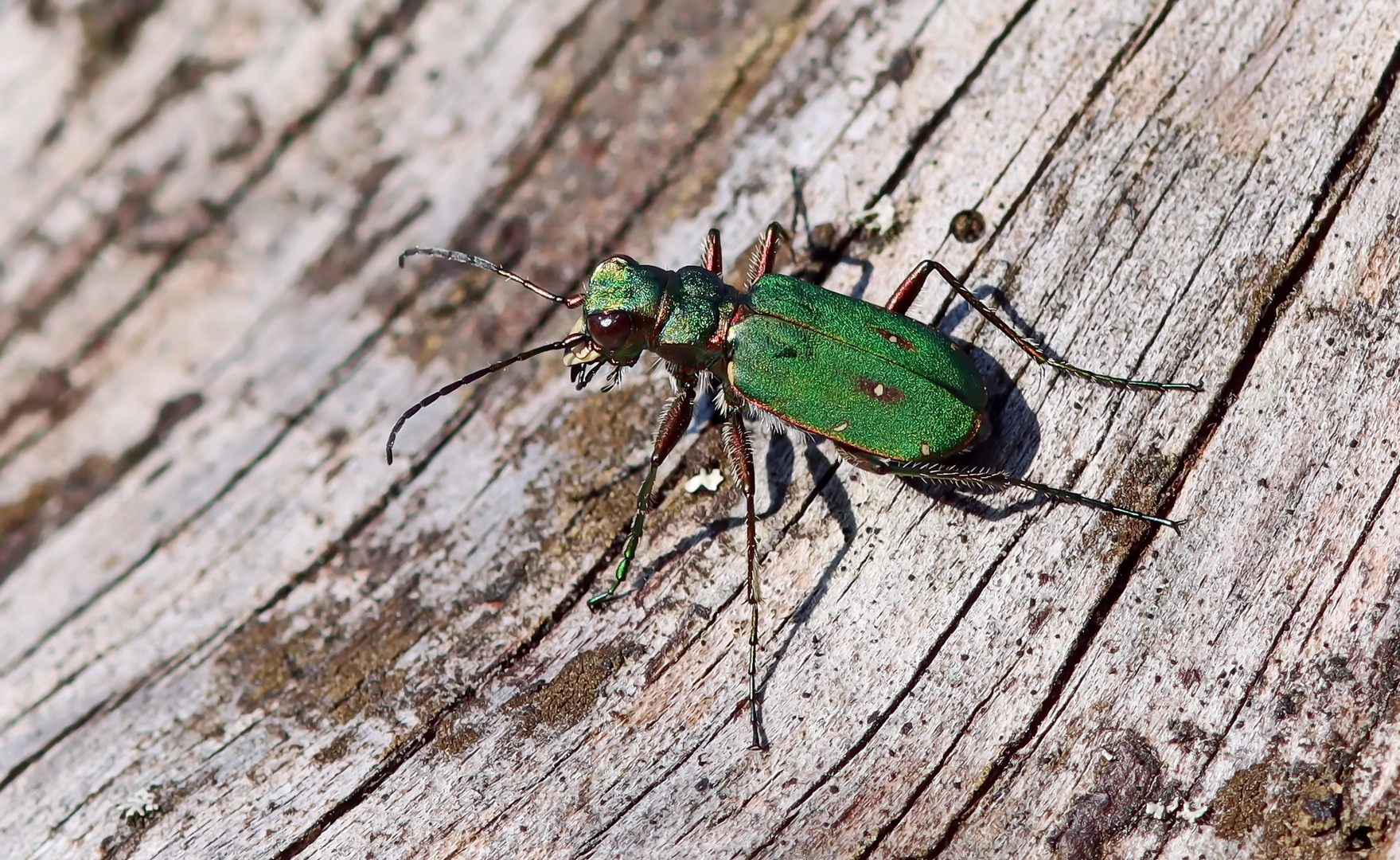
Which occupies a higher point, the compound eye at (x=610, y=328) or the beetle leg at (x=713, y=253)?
the beetle leg at (x=713, y=253)

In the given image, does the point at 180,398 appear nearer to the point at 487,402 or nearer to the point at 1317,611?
the point at 487,402

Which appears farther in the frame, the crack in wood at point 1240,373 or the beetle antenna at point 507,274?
the beetle antenna at point 507,274

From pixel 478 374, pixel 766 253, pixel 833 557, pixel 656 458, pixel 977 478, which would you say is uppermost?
pixel 478 374

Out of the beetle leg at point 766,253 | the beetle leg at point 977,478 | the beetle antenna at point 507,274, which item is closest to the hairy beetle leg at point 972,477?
the beetle leg at point 977,478

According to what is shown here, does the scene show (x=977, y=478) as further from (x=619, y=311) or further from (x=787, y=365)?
(x=619, y=311)

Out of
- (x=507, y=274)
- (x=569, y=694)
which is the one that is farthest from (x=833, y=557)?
(x=507, y=274)

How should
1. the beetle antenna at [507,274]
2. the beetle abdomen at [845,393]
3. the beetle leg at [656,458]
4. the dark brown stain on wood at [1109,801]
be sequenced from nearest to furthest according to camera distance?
the dark brown stain on wood at [1109,801] < the beetle abdomen at [845,393] < the beetle leg at [656,458] < the beetle antenna at [507,274]

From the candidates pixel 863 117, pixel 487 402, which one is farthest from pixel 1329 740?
pixel 487 402

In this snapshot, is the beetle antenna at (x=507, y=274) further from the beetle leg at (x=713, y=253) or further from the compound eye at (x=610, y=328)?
the beetle leg at (x=713, y=253)
